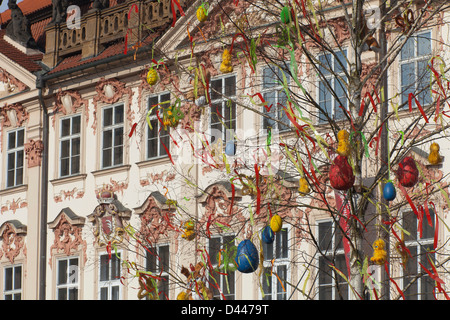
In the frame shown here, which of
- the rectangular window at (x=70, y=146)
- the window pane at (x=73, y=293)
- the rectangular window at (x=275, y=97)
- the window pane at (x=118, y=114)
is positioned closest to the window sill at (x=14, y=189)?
the rectangular window at (x=70, y=146)

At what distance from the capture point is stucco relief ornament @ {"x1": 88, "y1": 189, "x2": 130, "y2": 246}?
1794 cm

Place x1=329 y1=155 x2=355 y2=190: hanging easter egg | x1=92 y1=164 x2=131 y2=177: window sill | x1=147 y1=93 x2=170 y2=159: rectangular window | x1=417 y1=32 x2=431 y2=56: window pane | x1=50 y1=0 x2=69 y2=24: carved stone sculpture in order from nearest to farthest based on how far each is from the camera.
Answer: x1=329 y1=155 x2=355 y2=190: hanging easter egg < x1=417 y1=32 x2=431 y2=56: window pane < x1=147 y1=93 x2=170 y2=159: rectangular window < x1=92 y1=164 x2=131 y2=177: window sill < x1=50 y1=0 x2=69 y2=24: carved stone sculpture

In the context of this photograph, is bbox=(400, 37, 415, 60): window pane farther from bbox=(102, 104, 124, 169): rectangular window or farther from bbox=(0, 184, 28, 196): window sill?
bbox=(0, 184, 28, 196): window sill

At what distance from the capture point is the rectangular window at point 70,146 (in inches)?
763

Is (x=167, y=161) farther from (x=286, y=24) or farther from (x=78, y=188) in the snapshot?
(x=286, y=24)

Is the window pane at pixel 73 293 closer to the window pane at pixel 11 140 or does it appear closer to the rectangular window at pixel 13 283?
the rectangular window at pixel 13 283

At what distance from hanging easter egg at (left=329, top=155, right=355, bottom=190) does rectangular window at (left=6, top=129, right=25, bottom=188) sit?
12.6 metres

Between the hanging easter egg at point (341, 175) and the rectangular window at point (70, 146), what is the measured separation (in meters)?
11.1

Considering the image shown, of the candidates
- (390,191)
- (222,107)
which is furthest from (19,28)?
(390,191)

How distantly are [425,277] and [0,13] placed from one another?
13.0 m

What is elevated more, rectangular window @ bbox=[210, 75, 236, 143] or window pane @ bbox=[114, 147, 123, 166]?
rectangular window @ bbox=[210, 75, 236, 143]

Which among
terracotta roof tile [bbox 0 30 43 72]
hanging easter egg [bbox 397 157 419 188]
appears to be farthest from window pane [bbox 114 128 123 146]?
hanging easter egg [bbox 397 157 419 188]

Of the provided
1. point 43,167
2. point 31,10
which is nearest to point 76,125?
point 43,167

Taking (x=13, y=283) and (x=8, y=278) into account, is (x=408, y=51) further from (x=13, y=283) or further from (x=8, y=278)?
(x=8, y=278)
